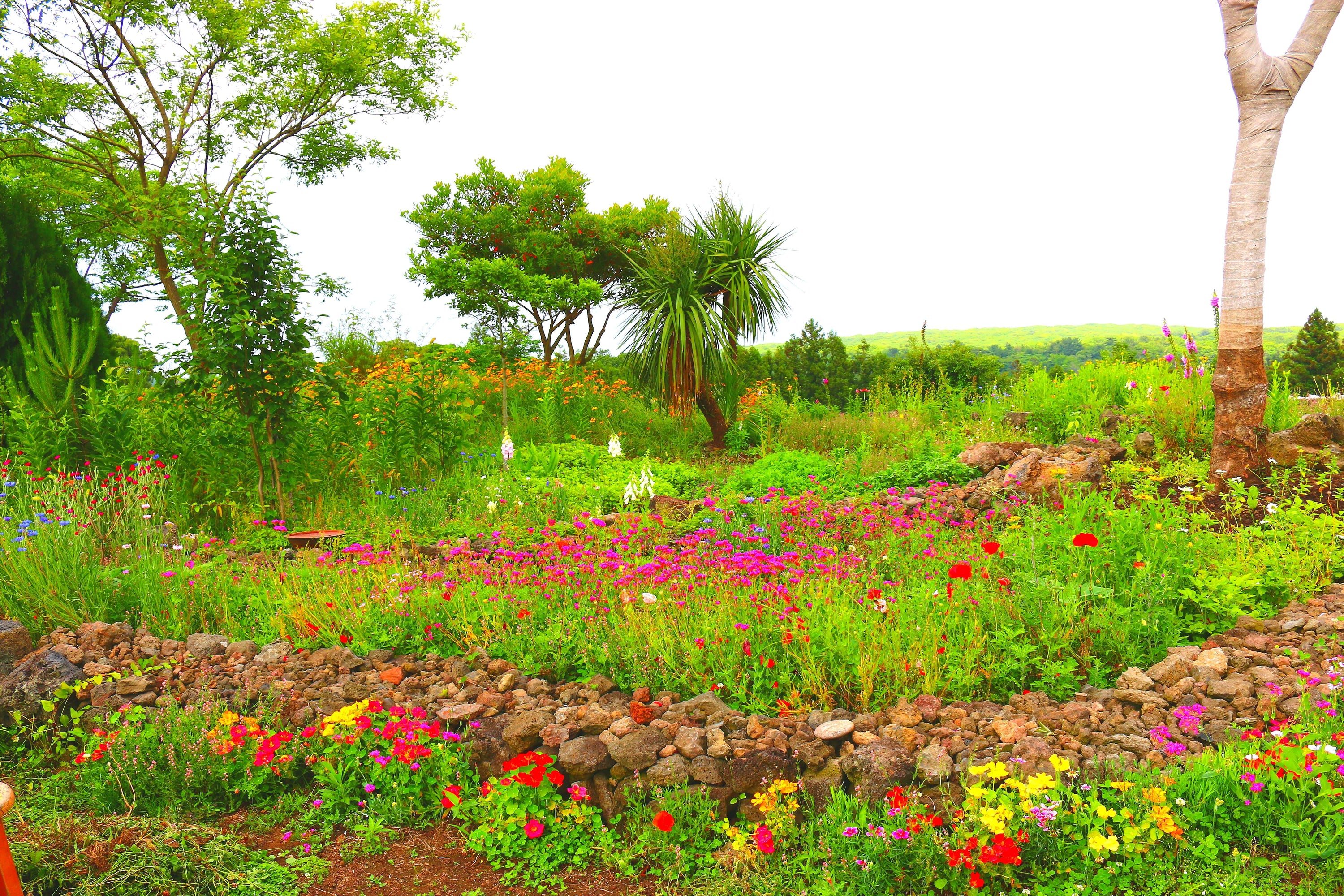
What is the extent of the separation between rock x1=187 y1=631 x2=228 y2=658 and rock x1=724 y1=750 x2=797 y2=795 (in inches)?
111

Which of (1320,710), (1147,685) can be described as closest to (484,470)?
(1147,685)

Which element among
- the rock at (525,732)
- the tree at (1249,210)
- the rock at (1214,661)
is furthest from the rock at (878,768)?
the tree at (1249,210)

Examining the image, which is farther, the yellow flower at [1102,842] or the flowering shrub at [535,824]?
the flowering shrub at [535,824]

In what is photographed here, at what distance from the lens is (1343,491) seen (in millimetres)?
5641

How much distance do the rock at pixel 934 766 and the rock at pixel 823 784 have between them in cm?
26

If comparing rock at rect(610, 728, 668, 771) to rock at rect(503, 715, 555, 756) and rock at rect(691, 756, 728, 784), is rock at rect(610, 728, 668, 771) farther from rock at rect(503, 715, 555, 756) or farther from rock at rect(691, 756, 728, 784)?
rock at rect(503, 715, 555, 756)

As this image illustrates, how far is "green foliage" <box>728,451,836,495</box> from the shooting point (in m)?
6.98

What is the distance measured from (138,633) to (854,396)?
10.3 metres

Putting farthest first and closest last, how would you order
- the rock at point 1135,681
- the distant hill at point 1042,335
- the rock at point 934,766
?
the distant hill at point 1042,335 → the rock at point 1135,681 → the rock at point 934,766

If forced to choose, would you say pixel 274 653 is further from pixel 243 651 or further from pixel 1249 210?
pixel 1249 210

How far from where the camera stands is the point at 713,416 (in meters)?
10.5

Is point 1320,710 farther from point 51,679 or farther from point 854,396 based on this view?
point 854,396

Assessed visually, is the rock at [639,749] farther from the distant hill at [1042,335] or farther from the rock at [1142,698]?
the distant hill at [1042,335]

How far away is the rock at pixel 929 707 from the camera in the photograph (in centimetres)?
322
